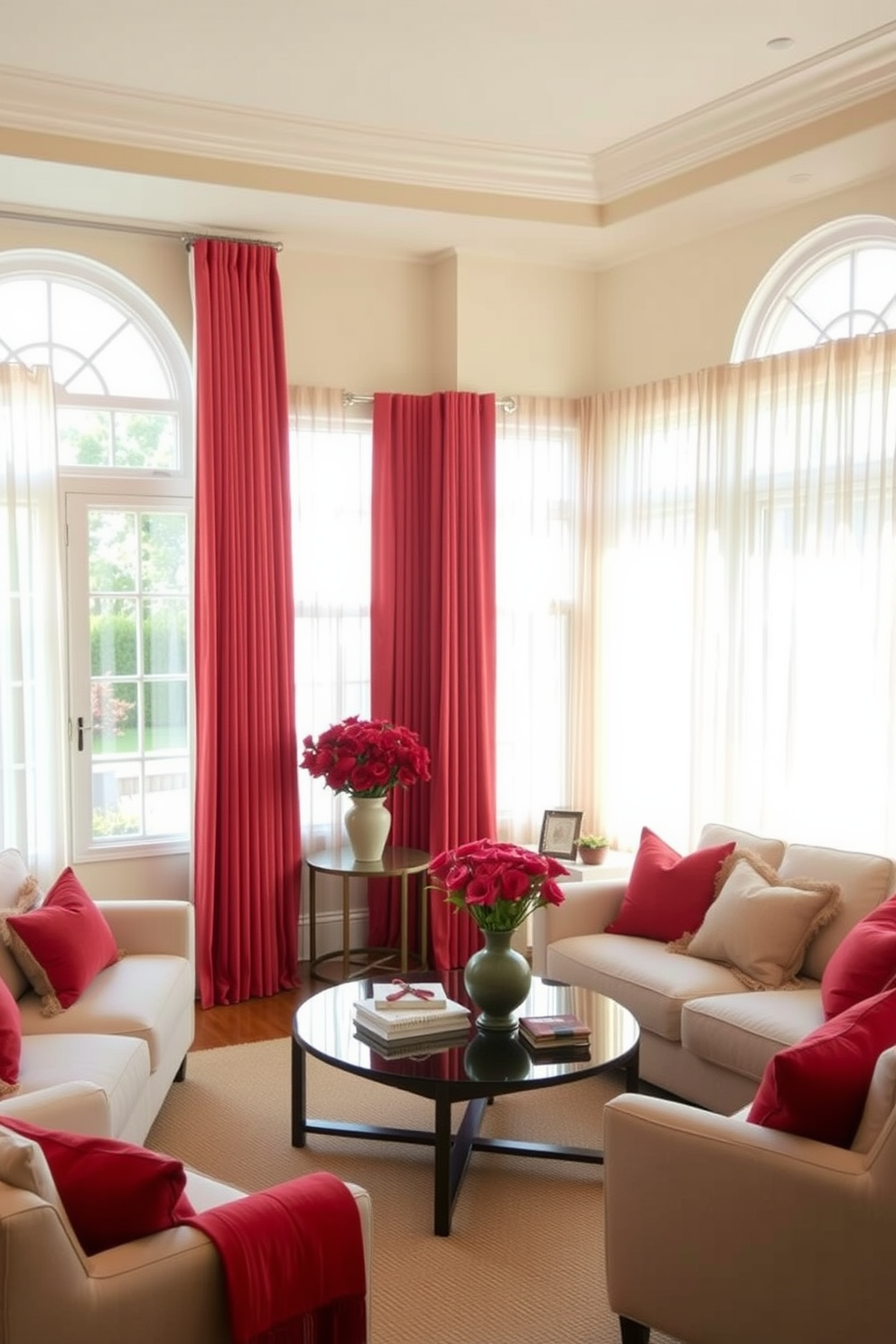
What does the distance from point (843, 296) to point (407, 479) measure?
205cm

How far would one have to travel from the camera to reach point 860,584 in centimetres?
461

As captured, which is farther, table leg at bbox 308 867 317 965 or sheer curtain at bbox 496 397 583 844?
sheer curtain at bbox 496 397 583 844

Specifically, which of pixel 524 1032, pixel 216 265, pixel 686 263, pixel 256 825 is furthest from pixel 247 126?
pixel 524 1032

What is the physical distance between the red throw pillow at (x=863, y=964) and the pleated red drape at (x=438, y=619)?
2365 millimetres

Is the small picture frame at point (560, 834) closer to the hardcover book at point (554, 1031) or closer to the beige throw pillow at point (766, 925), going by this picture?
the beige throw pillow at point (766, 925)

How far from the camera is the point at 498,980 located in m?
3.58

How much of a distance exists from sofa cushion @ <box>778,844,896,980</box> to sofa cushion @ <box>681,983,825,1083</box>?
116 millimetres

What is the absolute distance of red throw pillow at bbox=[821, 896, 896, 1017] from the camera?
340 centimetres

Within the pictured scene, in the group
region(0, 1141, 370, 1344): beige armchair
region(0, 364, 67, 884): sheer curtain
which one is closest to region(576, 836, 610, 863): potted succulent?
region(0, 364, 67, 884): sheer curtain

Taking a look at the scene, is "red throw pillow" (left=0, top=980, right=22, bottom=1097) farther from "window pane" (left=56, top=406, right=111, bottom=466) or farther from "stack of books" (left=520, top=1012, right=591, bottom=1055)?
"window pane" (left=56, top=406, right=111, bottom=466)

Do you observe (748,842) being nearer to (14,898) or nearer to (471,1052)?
(471,1052)

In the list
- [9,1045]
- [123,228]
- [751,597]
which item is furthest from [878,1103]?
[123,228]

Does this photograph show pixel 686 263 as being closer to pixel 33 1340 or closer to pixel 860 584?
pixel 860 584

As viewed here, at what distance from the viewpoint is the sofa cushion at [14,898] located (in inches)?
146
